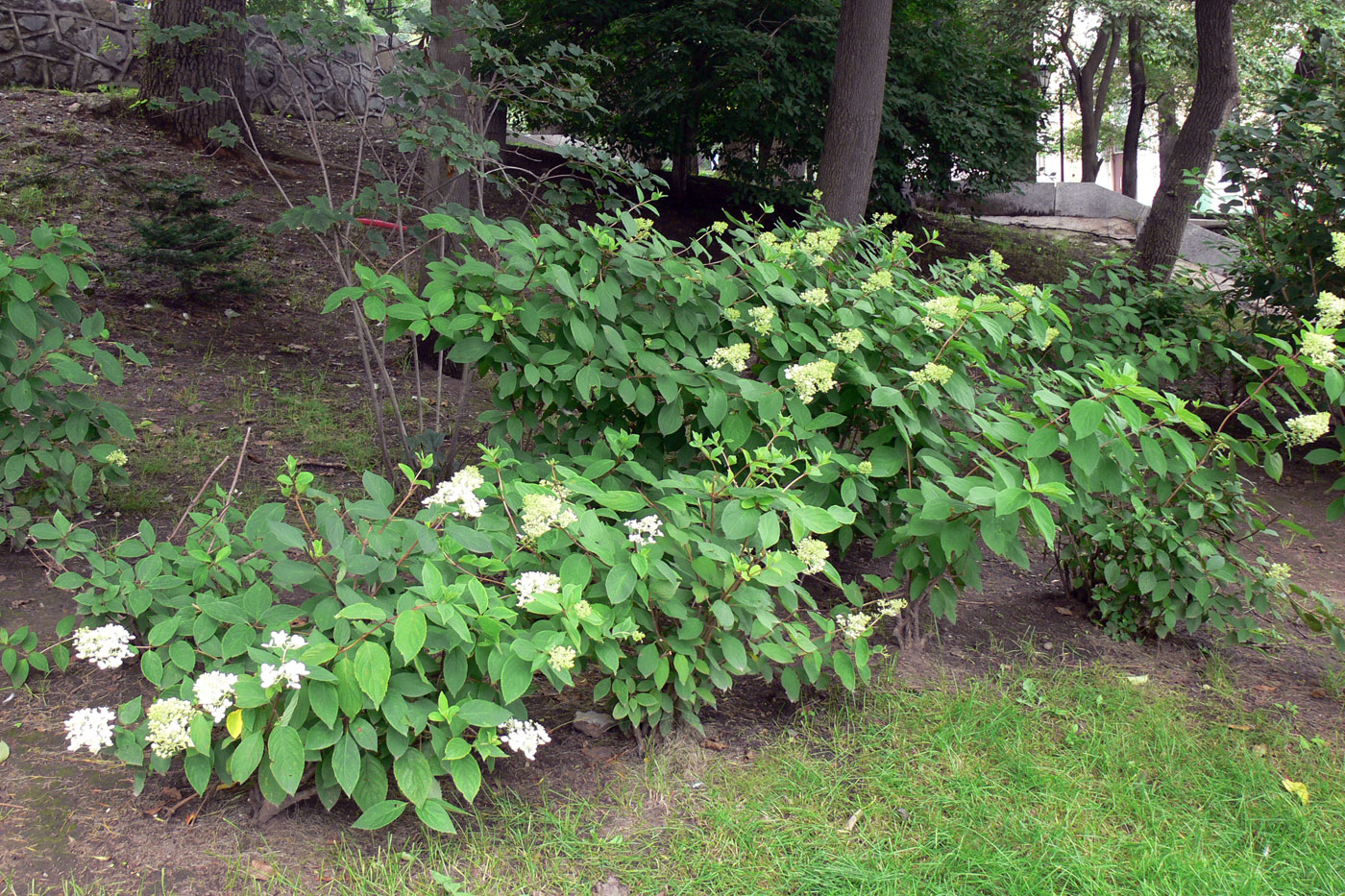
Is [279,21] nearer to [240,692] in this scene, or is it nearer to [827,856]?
[240,692]

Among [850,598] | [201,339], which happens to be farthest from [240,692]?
[201,339]

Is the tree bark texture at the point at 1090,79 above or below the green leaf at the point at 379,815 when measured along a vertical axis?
above

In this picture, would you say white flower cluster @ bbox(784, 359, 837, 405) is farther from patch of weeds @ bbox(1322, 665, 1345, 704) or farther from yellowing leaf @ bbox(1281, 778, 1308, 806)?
patch of weeds @ bbox(1322, 665, 1345, 704)

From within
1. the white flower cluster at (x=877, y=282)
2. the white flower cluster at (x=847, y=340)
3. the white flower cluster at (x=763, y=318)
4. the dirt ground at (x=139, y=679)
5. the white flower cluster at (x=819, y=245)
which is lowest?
the dirt ground at (x=139, y=679)

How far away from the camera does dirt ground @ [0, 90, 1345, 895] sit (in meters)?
1.85

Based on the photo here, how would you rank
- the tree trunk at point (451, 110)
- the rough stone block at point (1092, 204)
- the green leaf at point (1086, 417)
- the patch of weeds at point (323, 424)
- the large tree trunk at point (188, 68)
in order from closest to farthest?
the green leaf at point (1086, 417), the patch of weeds at point (323, 424), the tree trunk at point (451, 110), the large tree trunk at point (188, 68), the rough stone block at point (1092, 204)

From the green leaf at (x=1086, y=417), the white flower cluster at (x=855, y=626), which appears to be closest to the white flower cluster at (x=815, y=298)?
the green leaf at (x=1086, y=417)

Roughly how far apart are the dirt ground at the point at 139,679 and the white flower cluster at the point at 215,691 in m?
0.42

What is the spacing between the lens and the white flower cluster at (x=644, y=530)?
1.93 meters

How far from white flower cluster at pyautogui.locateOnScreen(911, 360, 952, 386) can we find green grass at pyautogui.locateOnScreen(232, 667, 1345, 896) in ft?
3.00

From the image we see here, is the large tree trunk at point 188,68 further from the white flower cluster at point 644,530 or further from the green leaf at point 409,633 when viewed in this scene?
the green leaf at point 409,633

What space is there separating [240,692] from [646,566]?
807mm

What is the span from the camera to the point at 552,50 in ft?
Result: 11.5

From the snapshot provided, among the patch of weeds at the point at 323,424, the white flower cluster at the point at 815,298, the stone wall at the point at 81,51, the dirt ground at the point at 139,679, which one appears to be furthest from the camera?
the stone wall at the point at 81,51
